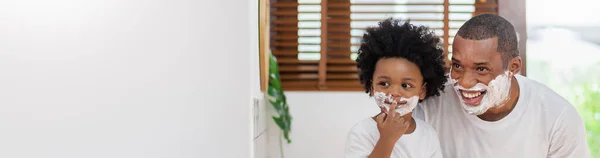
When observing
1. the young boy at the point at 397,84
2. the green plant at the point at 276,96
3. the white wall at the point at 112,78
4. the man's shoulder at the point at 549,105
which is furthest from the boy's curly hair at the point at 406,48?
the green plant at the point at 276,96

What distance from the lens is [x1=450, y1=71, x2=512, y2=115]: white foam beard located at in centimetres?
105

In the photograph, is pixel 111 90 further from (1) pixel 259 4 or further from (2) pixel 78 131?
(1) pixel 259 4

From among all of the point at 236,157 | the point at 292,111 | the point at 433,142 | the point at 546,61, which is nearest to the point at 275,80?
the point at 292,111

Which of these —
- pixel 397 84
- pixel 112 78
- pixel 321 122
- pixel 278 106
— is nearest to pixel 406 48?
pixel 397 84

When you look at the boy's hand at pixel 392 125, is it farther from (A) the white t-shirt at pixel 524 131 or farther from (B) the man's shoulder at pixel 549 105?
(B) the man's shoulder at pixel 549 105

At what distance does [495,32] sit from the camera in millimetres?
1021

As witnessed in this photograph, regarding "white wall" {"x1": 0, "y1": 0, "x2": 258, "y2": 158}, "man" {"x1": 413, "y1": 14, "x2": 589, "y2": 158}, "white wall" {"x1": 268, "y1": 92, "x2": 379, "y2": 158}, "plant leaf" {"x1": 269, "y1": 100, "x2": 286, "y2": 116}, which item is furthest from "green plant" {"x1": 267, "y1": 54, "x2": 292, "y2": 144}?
"man" {"x1": 413, "y1": 14, "x2": 589, "y2": 158}

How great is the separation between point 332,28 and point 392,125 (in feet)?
5.63

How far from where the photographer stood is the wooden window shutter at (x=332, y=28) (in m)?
2.71

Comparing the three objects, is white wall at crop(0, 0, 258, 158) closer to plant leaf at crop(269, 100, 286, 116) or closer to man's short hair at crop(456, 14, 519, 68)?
man's short hair at crop(456, 14, 519, 68)

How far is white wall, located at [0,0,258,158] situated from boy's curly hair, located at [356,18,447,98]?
0.35 metres

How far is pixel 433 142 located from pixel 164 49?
19.2 inches

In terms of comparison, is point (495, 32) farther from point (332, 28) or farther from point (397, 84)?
point (332, 28)

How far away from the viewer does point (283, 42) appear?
2754mm
